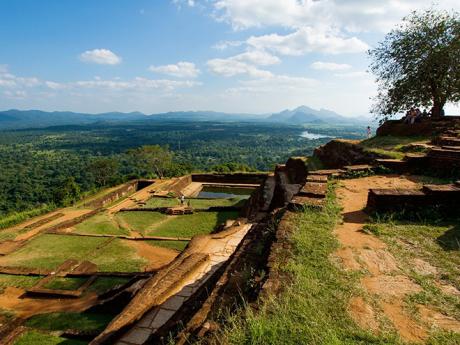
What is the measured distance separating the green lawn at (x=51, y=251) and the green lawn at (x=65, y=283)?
1.67 m

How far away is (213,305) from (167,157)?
121ft

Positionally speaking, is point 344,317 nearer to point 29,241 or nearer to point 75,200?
point 29,241

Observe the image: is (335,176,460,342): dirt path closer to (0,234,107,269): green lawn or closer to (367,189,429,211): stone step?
(367,189,429,211): stone step

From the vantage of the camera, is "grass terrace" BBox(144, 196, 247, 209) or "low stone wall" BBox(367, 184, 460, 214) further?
"grass terrace" BBox(144, 196, 247, 209)

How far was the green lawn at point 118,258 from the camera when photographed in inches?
447

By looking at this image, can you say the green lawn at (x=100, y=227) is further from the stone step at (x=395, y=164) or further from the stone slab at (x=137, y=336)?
the stone step at (x=395, y=164)

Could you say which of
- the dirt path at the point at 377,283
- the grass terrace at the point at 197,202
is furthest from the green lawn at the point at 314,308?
the grass terrace at the point at 197,202

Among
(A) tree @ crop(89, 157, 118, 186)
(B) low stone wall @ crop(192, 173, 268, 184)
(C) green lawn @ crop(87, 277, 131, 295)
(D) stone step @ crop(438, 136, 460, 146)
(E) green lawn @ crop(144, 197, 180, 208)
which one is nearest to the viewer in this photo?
(C) green lawn @ crop(87, 277, 131, 295)

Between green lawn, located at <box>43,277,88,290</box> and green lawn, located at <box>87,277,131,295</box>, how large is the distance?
58 centimetres

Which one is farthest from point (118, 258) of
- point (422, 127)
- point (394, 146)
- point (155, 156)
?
point (155, 156)

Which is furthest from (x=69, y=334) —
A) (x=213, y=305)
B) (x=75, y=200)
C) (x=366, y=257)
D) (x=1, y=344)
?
(x=75, y=200)

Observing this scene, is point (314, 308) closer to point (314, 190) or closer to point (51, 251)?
point (314, 190)

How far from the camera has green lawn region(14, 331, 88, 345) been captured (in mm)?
6692

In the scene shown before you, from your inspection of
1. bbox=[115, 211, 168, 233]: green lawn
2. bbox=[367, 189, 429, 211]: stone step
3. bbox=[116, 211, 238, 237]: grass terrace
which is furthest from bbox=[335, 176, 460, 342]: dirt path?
bbox=[115, 211, 168, 233]: green lawn
